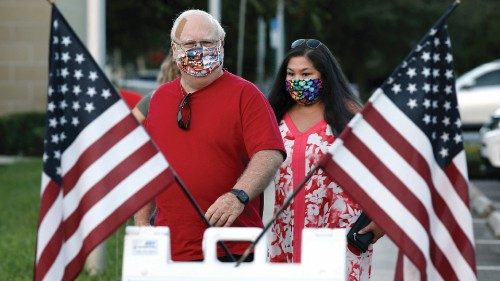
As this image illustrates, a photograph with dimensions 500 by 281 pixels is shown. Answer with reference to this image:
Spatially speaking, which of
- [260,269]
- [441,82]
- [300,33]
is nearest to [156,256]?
[260,269]

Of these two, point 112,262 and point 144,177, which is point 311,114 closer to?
point 144,177

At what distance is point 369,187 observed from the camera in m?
4.85

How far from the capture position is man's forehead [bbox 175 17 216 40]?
5.59 m

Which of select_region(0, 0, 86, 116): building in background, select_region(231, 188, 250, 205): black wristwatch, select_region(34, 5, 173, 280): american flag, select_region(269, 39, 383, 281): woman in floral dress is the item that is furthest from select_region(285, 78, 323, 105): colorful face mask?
select_region(0, 0, 86, 116): building in background

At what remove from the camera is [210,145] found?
5.68m

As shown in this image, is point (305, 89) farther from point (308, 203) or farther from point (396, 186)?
point (396, 186)

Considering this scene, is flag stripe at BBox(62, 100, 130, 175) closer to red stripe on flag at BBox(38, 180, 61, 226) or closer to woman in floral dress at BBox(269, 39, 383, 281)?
red stripe on flag at BBox(38, 180, 61, 226)

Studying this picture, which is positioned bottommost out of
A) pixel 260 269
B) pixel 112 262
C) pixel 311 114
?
pixel 112 262

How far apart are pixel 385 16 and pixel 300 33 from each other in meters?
6.57

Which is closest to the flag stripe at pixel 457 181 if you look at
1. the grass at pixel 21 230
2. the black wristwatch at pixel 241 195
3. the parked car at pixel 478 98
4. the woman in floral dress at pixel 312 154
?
the black wristwatch at pixel 241 195

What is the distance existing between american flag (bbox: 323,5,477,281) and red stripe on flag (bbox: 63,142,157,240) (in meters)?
0.69

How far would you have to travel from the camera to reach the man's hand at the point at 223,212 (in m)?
5.50

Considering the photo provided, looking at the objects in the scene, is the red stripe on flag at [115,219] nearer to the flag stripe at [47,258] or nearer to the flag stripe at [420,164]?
the flag stripe at [47,258]

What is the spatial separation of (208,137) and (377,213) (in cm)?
109
